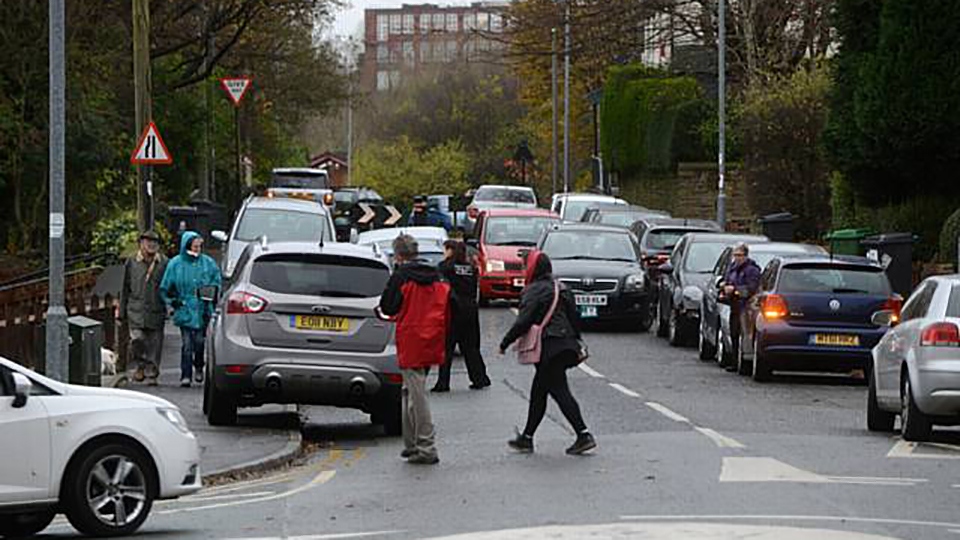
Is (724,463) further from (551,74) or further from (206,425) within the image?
(551,74)

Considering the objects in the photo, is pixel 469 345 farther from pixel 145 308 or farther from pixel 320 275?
pixel 320 275

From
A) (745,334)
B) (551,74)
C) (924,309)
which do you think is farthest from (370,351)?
(551,74)

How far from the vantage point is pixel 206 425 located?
1961 cm

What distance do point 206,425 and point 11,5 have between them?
19760 millimetres

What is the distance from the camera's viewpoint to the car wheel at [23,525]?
1294 centimetres

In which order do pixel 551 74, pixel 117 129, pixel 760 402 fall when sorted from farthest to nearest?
pixel 551 74 < pixel 117 129 < pixel 760 402

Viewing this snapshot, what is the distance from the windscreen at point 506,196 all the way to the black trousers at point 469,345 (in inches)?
1409

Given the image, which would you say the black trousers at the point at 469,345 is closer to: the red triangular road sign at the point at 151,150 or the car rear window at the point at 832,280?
the car rear window at the point at 832,280

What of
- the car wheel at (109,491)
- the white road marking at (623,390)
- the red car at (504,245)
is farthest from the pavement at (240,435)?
the red car at (504,245)

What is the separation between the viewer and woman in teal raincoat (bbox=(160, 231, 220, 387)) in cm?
2362

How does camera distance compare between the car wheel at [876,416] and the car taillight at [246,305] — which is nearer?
the car taillight at [246,305]

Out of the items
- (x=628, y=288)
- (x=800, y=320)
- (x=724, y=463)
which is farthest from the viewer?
(x=628, y=288)

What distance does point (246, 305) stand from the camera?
1866cm

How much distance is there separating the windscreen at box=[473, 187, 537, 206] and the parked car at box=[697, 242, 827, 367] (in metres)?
29.8
